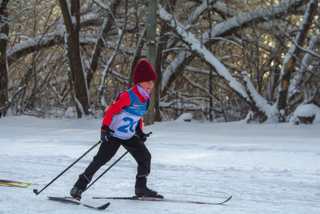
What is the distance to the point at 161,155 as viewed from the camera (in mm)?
8047

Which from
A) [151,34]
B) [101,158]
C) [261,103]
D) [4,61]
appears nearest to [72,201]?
[101,158]

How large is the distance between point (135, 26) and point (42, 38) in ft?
7.71

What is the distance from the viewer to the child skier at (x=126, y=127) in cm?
515

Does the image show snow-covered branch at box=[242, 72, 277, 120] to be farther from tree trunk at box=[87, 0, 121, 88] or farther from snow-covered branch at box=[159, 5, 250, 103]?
tree trunk at box=[87, 0, 121, 88]

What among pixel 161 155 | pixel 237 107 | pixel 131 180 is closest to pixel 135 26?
pixel 237 107

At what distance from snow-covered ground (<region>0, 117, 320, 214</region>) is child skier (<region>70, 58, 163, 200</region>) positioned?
269 millimetres

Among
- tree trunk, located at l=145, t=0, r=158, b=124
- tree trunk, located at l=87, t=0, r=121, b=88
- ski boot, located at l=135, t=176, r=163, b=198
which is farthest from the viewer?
tree trunk, located at l=87, t=0, r=121, b=88

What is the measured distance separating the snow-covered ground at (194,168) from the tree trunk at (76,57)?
3.10 metres

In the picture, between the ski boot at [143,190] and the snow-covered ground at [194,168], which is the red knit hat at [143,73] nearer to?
the ski boot at [143,190]

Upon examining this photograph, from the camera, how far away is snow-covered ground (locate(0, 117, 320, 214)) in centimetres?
516

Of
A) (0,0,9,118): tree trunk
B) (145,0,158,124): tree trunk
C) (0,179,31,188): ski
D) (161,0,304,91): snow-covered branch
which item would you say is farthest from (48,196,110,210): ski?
(0,0,9,118): tree trunk

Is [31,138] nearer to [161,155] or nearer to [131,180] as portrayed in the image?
[161,155]

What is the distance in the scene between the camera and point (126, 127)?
5199 mm

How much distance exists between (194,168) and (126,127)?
197 centimetres
